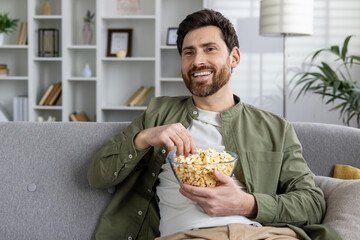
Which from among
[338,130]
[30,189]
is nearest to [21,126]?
[30,189]

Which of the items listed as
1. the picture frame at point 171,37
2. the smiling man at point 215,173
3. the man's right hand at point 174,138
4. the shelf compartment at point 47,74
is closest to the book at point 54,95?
the shelf compartment at point 47,74

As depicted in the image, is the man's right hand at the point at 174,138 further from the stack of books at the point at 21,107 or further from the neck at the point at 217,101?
the stack of books at the point at 21,107

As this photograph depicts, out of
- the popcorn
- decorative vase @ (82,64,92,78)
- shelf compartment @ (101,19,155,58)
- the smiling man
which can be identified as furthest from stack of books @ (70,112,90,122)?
the popcorn

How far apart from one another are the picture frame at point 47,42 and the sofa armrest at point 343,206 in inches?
138

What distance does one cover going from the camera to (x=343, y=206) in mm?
1436

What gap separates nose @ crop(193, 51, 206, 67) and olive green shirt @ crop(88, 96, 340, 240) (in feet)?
0.51

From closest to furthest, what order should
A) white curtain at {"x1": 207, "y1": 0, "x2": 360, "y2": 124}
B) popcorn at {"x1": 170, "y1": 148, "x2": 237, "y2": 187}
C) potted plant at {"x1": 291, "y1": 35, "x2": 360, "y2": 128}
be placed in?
popcorn at {"x1": 170, "y1": 148, "x2": 237, "y2": 187}, potted plant at {"x1": 291, "y1": 35, "x2": 360, "y2": 128}, white curtain at {"x1": 207, "y1": 0, "x2": 360, "y2": 124}

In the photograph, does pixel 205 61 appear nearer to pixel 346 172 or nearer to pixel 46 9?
pixel 346 172

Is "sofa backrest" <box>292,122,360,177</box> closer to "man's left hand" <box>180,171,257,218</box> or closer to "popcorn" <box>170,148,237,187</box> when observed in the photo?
"man's left hand" <box>180,171,257,218</box>

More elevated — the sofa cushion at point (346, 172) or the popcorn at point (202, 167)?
the popcorn at point (202, 167)

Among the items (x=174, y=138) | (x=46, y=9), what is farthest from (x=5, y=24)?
(x=174, y=138)

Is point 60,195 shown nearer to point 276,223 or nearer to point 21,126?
point 21,126

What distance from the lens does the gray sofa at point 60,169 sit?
1701mm

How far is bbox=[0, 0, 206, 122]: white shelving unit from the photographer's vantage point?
4324 mm
